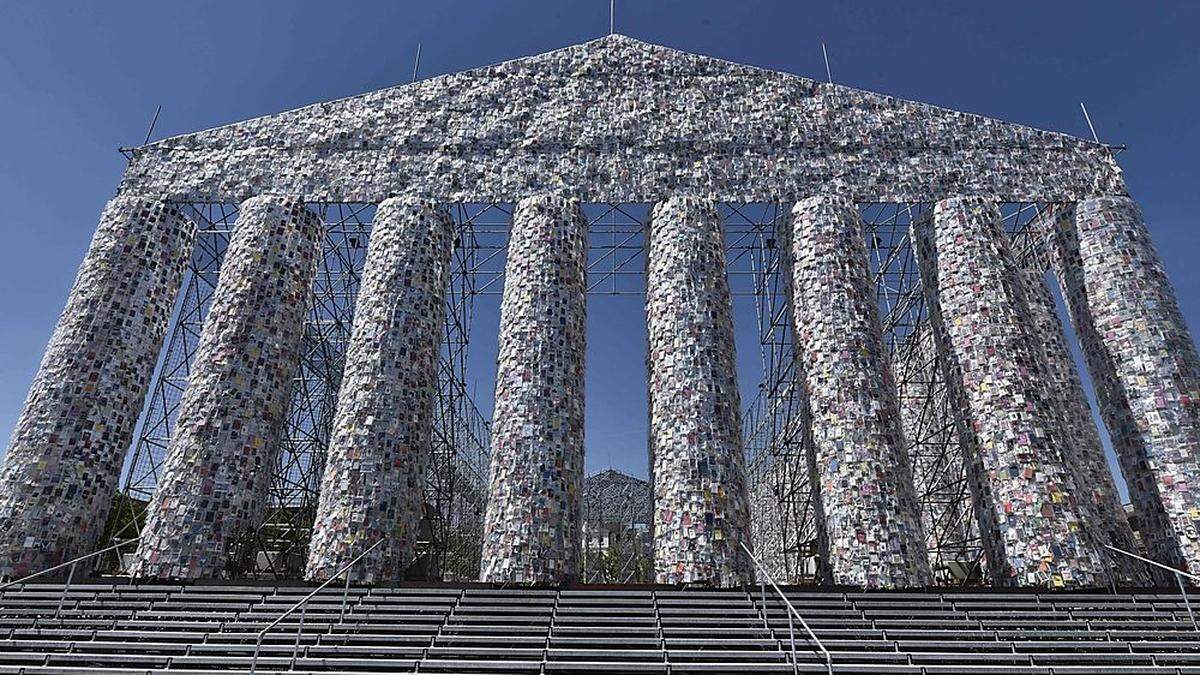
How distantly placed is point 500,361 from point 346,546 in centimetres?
378

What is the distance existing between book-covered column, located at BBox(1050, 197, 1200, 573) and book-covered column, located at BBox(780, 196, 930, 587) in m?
4.13

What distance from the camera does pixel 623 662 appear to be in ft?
21.0

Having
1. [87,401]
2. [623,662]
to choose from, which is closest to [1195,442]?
[623,662]

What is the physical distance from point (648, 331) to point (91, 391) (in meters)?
9.49

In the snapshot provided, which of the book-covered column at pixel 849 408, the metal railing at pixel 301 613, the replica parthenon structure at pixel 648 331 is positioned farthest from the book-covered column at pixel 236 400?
the book-covered column at pixel 849 408

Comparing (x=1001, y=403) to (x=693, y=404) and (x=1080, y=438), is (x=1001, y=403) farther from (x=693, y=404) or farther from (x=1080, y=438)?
(x=693, y=404)

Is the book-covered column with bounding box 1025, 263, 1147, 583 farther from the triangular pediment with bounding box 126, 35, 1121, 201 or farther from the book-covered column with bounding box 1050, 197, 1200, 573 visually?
the triangular pediment with bounding box 126, 35, 1121, 201

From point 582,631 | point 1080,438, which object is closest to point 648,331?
point 582,631

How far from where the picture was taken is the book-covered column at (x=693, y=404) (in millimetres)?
10125

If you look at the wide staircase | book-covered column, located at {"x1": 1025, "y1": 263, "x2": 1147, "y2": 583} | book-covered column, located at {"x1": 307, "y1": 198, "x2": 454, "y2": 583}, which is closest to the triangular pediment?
book-covered column, located at {"x1": 307, "y1": 198, "x2": 454, "y2": 583}

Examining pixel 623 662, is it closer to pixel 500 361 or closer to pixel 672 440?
pixel 672 440

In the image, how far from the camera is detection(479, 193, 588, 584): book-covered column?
1019cm

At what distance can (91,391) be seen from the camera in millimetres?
11156

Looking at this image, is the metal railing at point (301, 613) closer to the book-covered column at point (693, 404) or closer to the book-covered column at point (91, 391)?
the book-covered column at point (693, 404)
